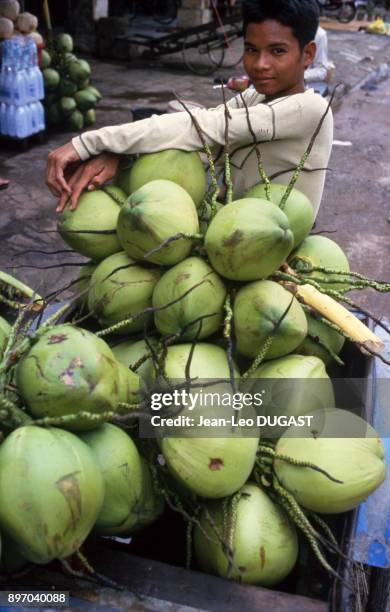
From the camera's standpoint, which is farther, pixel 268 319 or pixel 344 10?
pixel 344 10

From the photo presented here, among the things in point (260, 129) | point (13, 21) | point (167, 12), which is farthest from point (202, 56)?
point (260, 129)

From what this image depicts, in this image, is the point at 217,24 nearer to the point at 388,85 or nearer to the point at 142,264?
the point at 388,85

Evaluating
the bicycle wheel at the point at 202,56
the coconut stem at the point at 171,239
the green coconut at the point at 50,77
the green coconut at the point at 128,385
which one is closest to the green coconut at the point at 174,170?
the coconut stem at the point at 171,239

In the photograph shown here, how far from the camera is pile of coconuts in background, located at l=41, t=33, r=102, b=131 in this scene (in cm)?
723

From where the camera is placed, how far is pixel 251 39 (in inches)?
86.8

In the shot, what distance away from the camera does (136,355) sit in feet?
5.38

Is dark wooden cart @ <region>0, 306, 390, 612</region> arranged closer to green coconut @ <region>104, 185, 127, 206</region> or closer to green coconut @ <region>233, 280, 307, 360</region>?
green coconut @ <region>233, 280, 307, 360</region>

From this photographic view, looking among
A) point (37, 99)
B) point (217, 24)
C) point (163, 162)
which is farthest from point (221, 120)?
point (217, 24)

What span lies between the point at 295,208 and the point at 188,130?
0.40m

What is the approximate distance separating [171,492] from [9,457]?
1.34ft

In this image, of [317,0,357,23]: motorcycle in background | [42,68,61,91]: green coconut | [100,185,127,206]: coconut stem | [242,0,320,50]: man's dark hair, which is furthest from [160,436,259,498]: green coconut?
[317,0,357,23]: motorcycle in background

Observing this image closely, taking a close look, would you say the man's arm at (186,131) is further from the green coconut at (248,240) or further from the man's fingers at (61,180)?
the green coconut at (248,240)

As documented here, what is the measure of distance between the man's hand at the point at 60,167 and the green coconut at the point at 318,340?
2.59 feet

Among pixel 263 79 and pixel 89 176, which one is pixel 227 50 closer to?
pixel 263 79
